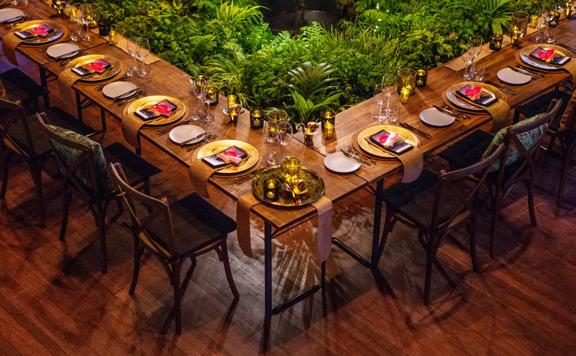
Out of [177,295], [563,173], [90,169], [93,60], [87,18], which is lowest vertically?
[177,295]

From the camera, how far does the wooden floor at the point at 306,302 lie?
4934 millimetres

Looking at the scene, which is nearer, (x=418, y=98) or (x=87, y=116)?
(x=418, y=98)

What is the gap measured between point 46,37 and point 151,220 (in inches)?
96.1

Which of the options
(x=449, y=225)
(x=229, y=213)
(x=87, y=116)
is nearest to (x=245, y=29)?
(x=87, y=116)

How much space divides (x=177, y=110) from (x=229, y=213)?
36.1 inches

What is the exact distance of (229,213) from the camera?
235 inches

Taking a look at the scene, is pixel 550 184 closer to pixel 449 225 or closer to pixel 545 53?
pixel 545 53

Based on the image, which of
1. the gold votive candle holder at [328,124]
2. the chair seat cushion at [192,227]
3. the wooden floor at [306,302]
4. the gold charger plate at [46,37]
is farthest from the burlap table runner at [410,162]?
the gold charger plate at [46,37]

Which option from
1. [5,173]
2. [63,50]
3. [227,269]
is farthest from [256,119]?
[5,173]

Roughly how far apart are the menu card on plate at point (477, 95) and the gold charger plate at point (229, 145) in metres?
1.54

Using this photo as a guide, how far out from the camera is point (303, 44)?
25.1 feet

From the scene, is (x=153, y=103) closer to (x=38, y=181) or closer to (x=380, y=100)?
(x=38, y=181)

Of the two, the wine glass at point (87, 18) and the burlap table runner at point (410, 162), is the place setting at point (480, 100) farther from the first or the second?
the wine glass at point (87, 18)

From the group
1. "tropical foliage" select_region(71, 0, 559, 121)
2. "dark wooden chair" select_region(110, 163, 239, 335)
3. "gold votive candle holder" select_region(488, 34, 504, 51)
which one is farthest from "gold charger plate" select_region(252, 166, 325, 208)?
"gold votive candle holder" select_region(488, 34, 504, 51)
